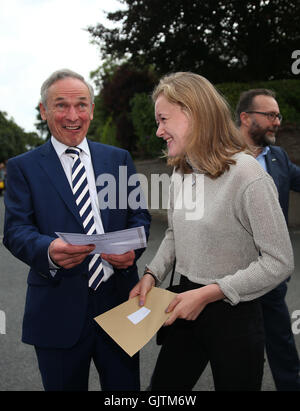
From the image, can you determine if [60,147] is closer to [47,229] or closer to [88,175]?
[88,175]

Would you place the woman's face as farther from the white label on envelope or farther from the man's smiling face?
the white label on envelope

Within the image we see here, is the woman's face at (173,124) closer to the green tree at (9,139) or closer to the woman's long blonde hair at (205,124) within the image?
the woman's long blonde hair at (205,124)

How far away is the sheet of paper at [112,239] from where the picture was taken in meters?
1.65

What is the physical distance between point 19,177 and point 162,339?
105 centimetres

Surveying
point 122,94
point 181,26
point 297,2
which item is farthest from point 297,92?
point 122,94

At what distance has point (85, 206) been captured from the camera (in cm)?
208

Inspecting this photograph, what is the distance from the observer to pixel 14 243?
1971 mm

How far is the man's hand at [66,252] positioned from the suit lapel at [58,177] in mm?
241

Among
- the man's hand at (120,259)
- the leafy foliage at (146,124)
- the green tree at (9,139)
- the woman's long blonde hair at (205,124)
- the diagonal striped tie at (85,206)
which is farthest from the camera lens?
the green tree at (9,139)

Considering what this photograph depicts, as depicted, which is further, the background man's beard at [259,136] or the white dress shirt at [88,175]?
the background man's beard at [259,136]

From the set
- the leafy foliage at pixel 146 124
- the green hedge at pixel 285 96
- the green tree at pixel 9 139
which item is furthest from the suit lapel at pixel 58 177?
the green tree at pixel 9 139

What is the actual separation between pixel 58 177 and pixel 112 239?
1.78 feet

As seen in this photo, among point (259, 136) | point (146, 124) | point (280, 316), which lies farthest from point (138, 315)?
point (146, 124)

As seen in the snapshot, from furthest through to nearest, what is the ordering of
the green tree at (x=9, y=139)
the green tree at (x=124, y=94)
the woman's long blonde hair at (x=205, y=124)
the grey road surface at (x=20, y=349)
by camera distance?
the green tree at (x=9, y=139), the green tree at (x=124, y=94), the grey road surface at (x=20, y=349), the woman's long blonde hair at (x=205, y=124)
